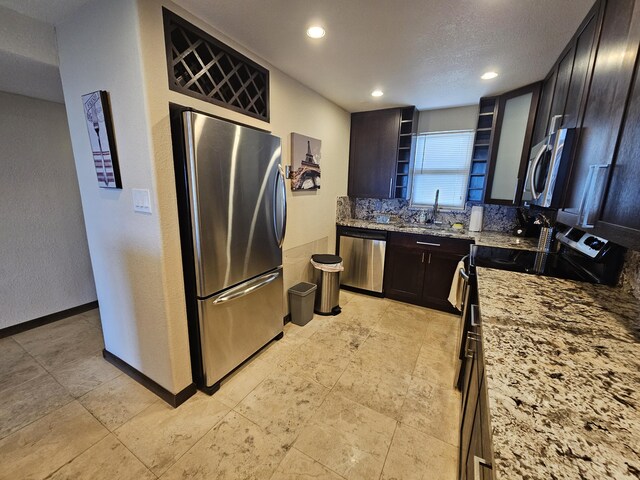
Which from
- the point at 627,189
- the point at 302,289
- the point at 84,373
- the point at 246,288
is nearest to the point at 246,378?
the point at 246,288

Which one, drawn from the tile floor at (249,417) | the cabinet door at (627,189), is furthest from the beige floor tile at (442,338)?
the cabinet door at (627,189)

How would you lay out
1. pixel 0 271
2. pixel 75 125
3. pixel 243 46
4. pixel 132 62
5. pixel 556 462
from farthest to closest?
1. pixel 0 271
2. pixel 243 46
3. pixel 75 125
4. pixel 132 62
5. pixel 556 462

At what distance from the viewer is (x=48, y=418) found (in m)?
1.58

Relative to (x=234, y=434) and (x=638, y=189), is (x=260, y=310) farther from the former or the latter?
(x=638, y=189)

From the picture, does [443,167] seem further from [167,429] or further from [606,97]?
[167,429]

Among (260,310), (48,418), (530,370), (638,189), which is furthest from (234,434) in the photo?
(638,189)

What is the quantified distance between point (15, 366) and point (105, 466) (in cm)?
146

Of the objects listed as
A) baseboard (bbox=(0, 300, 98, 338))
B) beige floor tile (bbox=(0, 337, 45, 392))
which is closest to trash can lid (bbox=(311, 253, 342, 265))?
beige floor tile (bbox=(0, 337, 45, 392))

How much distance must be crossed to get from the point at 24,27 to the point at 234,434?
2.75 meters

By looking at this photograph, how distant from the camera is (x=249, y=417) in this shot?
5.37ft

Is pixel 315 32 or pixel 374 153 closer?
pixel 315 32

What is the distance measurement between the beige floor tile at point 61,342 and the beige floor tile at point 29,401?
0.70ft

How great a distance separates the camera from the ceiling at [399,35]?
57.2 inches

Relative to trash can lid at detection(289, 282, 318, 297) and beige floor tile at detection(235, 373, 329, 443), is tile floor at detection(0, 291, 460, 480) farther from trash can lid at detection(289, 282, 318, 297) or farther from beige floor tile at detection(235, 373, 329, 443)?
trash can lid at detection(289, 282, 318, 297)
